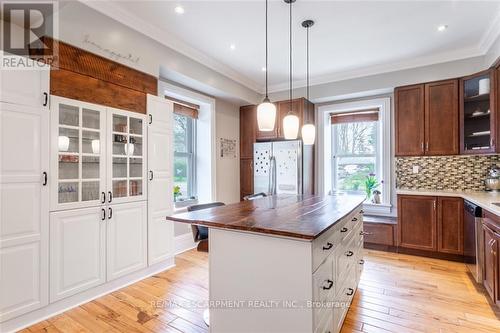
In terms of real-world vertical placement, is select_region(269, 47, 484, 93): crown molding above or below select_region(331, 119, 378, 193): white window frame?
above

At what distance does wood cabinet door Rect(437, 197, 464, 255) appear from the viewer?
3.31 m

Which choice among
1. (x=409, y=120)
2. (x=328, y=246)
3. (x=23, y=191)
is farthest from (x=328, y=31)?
(x=23, y=191)

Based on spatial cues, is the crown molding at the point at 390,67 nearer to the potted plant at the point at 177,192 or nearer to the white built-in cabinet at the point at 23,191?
the potted plant at the point at 177,192

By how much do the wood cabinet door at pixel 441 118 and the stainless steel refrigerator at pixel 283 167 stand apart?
69.8 inches

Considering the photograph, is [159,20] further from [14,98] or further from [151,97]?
[14,98]

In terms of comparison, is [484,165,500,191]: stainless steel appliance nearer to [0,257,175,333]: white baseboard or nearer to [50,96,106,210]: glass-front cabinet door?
[0,257,175,333]: white baseboard

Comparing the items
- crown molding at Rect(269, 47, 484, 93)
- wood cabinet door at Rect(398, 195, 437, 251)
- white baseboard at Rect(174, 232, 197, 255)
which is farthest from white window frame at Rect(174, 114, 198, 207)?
wood cabinet door at Rect(398, 195, 437, 251)

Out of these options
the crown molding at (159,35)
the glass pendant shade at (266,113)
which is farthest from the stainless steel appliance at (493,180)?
the crown molding at (159,35)

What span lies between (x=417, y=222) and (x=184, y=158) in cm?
365

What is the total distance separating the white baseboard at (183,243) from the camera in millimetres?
3811

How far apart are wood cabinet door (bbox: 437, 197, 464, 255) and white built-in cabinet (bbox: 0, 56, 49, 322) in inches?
176

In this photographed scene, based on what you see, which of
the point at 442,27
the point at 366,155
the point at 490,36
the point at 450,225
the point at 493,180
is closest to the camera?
the point at 442,27

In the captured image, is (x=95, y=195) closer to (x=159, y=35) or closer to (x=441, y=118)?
(x=159, y=35)

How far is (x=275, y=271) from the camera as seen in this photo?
4.77 ft
